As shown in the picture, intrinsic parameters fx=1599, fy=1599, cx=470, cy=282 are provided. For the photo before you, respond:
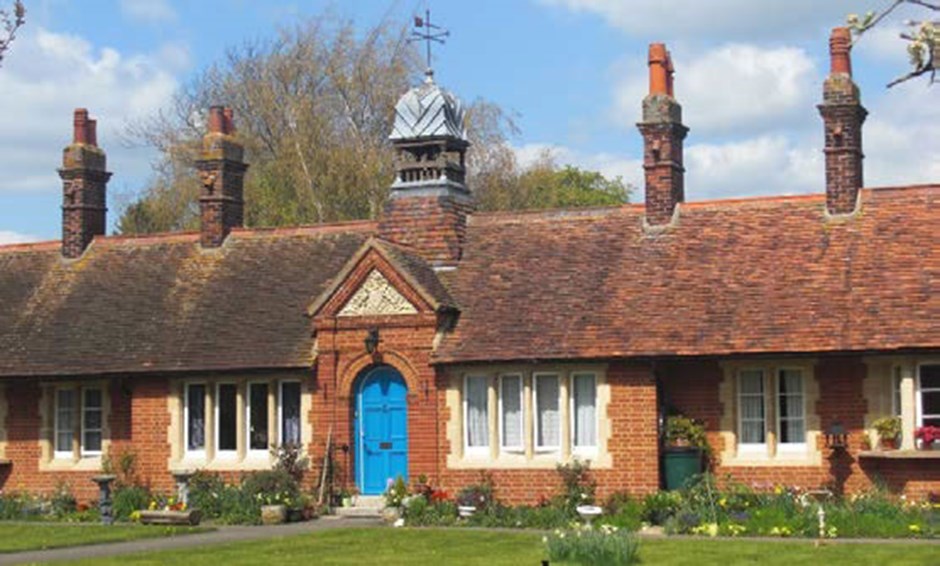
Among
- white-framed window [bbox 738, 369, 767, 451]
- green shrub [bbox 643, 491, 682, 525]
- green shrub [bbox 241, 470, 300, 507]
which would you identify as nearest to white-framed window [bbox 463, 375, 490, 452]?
green shrub [bbox 241, 470, 300, 507]

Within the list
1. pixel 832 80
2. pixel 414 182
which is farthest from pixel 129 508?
pixel 832 80

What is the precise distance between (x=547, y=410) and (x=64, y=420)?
9.57 metres

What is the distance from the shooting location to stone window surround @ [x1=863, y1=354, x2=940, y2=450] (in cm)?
2367

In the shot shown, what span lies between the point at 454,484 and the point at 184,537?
512 cm

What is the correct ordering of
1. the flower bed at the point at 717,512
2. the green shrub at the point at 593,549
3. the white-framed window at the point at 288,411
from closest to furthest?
the green shrub at the point at 593,549
the flower bed at the point at 717,512
the white-framed window at the point at 288,411

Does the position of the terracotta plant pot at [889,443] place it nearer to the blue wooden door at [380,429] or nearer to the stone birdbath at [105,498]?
the blue wooden door at [380,429]

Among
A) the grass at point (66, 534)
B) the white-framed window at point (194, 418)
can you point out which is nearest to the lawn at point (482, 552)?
the grass at point (66, 534)

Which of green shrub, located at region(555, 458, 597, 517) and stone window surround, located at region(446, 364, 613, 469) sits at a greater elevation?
stone window surround, located at region(446, 364, 613, 469)

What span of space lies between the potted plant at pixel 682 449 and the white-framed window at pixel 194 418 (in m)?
8.50

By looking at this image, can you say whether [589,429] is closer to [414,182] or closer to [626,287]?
[626,287]

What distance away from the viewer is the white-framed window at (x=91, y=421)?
29.7 metres

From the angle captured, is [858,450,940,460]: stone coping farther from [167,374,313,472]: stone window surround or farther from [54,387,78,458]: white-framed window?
[54,387,78,458]: white-framed window

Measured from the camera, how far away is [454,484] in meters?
26.4

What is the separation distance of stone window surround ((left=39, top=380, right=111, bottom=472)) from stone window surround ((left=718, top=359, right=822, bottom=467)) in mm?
11410
